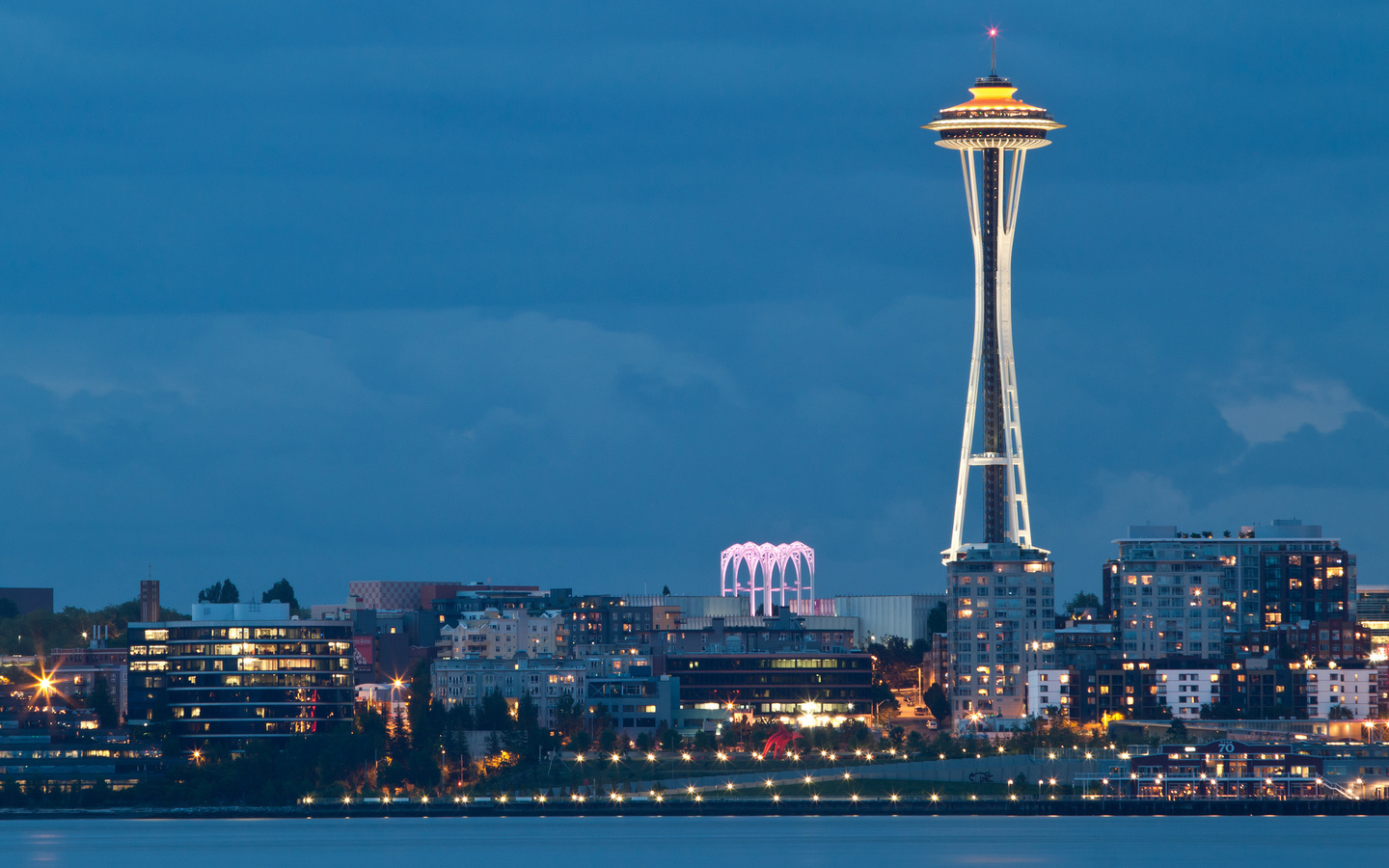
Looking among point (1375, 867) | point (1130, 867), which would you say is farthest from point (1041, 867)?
point (1375, 867)

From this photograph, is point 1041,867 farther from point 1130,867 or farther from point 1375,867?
point 1375,867

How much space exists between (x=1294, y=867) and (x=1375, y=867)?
567 centimetres

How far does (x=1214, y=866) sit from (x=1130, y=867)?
5.26m

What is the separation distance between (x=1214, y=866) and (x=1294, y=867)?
5.20m

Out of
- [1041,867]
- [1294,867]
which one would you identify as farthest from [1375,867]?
[1041,867]

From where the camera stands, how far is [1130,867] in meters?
200

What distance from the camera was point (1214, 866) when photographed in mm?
199625

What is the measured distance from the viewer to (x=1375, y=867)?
652ft

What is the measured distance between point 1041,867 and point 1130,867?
18.3 feet

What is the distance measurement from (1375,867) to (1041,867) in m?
20.8

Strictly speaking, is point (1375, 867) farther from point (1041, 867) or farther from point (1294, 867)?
point (1041, 867)

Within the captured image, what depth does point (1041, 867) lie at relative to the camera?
200m
